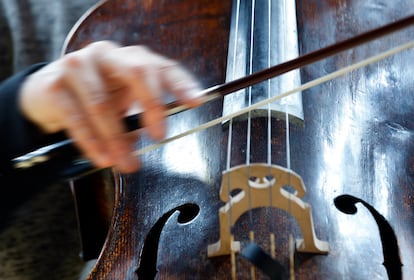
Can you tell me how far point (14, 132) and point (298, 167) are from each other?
34cm

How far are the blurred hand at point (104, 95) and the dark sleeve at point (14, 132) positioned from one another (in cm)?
1

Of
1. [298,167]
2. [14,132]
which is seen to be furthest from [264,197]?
[14,132]

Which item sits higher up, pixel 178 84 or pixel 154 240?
pixel 178 84

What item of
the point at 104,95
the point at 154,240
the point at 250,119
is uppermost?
the point at 104,95

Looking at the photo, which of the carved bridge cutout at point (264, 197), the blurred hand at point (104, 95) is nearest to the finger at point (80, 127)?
the blurred hand at point (104, 95)

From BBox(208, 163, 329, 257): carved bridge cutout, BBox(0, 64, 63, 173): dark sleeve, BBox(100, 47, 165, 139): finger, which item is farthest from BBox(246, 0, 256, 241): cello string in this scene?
BBox(0, 64, 63, 173): dark sleeve

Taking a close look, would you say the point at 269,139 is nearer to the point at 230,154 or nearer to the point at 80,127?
the point at 230,154

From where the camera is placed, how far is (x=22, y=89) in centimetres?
60

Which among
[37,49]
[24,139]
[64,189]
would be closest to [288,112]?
[24,139]

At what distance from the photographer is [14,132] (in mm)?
606

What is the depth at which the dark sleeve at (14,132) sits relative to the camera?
0.60m

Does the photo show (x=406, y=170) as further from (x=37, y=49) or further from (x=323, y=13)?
(x=37, y=49)

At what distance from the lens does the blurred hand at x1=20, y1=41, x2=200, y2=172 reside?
54 centimetres

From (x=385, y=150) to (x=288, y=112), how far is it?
5.5 inches
